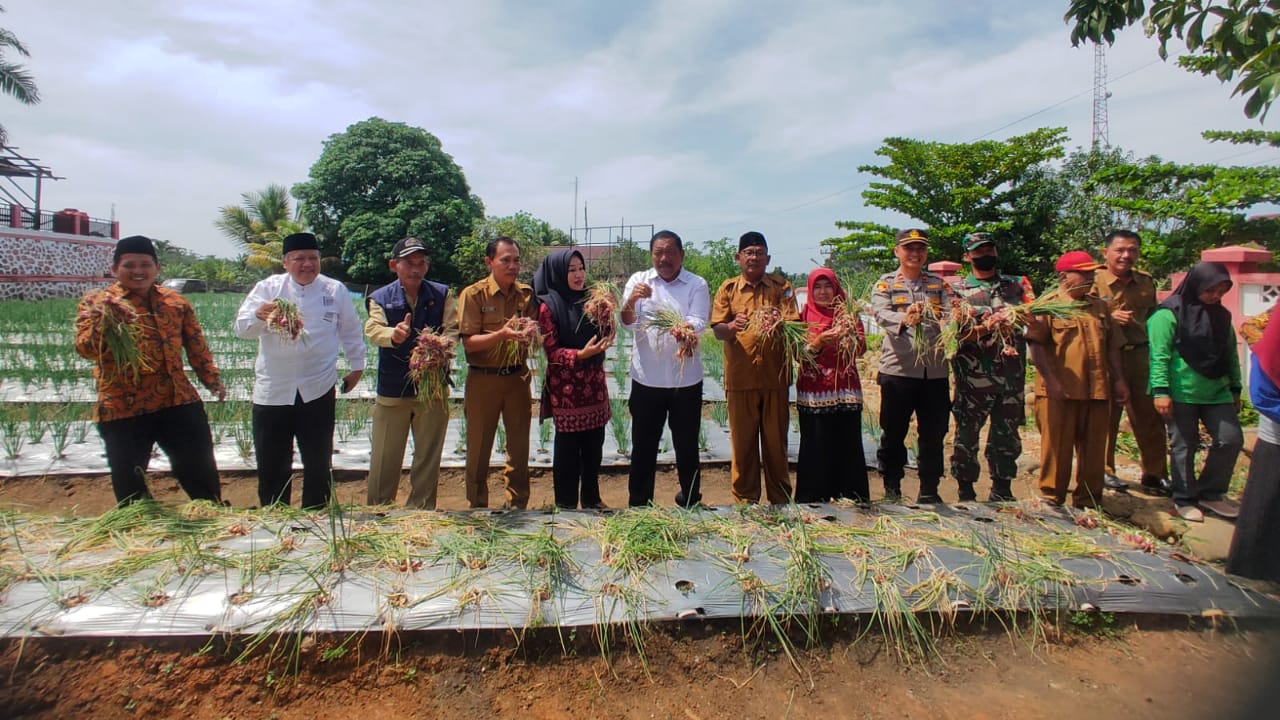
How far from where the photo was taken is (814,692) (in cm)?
197

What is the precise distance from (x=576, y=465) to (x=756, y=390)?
44.6 inches

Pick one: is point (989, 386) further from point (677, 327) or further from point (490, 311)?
point (490, 311)

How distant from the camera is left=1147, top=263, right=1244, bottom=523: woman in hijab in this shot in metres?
3.37

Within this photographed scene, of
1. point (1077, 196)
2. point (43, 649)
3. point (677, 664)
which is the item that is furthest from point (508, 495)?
point (1077, 196)

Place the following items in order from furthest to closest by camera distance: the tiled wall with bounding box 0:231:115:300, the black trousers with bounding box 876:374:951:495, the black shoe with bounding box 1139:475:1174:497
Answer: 1. the tiled wall with bounding box 0:231:115:300
2. the black shoe with bounding box 1139:475:1174:497
3. the black trousers with bounding box 876:374:951:495

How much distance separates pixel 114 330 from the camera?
9.51 feet

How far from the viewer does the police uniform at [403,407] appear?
3.39 m

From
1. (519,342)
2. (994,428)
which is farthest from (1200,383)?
(519,342)

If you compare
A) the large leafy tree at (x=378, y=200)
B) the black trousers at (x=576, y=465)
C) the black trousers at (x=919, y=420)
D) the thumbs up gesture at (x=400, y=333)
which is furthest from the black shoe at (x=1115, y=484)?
the large leafy tree at (x=378, y=200)

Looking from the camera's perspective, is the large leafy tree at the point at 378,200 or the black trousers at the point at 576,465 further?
the large leafy tree at the point at 378,200

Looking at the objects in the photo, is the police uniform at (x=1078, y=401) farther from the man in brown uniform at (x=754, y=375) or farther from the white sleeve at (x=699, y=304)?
the white sleeve at (x=699, y=304)

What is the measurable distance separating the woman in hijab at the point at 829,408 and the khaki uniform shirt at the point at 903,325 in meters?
0.16

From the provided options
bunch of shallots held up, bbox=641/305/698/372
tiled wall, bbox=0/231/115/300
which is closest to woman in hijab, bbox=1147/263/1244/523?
bunch of shallots held up, bbox=641/305/698/372

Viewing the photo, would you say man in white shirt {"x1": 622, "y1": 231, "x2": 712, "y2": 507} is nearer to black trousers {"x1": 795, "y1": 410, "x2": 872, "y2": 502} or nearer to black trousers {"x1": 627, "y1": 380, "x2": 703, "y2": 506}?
black trousers {"x1": 627, "y1": 380, "x2": 703, "y2": 506}
